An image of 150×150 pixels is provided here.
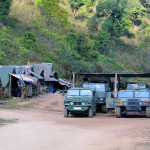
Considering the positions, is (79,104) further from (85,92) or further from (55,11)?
(55,11)

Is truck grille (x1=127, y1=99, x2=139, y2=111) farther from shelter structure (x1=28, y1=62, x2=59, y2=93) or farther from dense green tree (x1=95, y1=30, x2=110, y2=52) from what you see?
dense green tree (x1=95, y1=30, x2=110, y2=52)

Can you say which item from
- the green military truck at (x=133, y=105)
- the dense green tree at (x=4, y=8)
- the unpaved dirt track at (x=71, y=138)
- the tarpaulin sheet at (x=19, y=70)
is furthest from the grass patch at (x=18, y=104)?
the dense green tree at (x=4, y=8)

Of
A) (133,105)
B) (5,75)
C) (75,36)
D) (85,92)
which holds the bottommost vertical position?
(133,105)

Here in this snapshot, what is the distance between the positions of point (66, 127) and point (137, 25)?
6362 centimetres

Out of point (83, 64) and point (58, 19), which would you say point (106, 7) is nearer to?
point (58, 19)

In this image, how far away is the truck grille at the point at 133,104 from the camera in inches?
792

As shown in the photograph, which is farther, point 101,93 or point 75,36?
point 75,36

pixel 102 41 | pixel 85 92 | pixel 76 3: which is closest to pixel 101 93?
pixel 85 92

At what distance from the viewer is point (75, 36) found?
58.0m

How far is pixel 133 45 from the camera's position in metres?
69.6

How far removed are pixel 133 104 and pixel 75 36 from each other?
3887cm

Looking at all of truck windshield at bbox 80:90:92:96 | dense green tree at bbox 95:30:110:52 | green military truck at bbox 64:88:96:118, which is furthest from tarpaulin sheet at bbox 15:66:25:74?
dense green tree at bbox 95:30:110:52

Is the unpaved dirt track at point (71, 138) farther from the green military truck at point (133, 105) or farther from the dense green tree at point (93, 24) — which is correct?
the dense green tree at point (93, 24)

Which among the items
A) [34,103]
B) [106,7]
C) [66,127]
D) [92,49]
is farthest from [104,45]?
[66,127]
